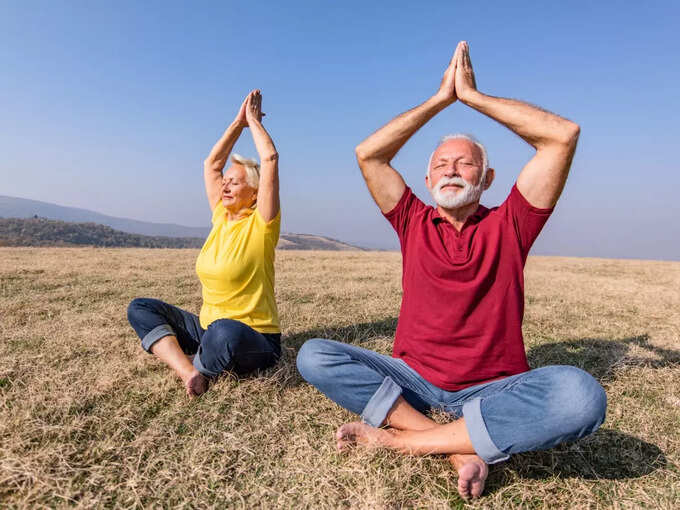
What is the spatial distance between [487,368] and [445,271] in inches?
28.9

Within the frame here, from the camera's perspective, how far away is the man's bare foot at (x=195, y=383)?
362 cm

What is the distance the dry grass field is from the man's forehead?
2170 millimetres

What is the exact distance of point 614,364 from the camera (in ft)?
15.5

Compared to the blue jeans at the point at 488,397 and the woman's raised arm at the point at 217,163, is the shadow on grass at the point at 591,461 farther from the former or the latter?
the woman's raised arm at the point at 217,163

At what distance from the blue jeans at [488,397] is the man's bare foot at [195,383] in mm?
1177

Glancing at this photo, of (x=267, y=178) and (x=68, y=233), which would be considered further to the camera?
(x=68, y=233)

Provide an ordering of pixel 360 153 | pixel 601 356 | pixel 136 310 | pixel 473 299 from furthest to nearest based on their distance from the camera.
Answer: pixel 601 356, pixel 136 310, pixel 360 153, pixel 473 299

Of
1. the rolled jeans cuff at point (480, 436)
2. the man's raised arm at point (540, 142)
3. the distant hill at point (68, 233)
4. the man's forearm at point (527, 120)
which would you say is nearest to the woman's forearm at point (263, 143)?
the man's forearm at point (527, 120)

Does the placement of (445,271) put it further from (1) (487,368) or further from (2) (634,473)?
(2) (634,473)

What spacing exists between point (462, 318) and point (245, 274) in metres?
2.12

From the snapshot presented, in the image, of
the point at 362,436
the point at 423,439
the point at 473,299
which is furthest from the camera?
the point at 473,299

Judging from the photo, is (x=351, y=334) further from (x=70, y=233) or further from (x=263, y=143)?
(x=70, y=233)

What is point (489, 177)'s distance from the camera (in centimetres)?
323

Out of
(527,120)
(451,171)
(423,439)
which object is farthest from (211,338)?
(527,120)
